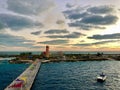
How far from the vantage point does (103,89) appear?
241ft

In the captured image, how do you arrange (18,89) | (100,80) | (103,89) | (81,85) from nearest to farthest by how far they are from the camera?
1. (18,89)
2. (103,89)
3. (81,85)
4. (100,80)

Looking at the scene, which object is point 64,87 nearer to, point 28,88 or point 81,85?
point 81,85

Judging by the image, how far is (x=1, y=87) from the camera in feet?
246

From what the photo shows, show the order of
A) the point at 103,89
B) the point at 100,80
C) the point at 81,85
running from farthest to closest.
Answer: the point at 100,80
the point at 81,85
the point at 103,89

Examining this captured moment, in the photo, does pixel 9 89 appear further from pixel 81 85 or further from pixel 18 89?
pixel 81 85

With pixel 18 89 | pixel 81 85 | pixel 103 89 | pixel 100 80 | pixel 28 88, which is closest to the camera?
pixel 18 89

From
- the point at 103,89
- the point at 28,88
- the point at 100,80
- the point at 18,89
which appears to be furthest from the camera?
the point at 100,80

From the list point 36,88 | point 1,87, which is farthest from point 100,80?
point 1,87

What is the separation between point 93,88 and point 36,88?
62.6ft

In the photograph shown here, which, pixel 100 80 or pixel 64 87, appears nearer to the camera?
pixel 64 87

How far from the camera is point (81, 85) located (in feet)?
259

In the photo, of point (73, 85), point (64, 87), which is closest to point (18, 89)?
point (64, 87)

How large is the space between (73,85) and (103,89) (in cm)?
1113

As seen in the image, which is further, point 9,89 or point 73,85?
point 73,85
